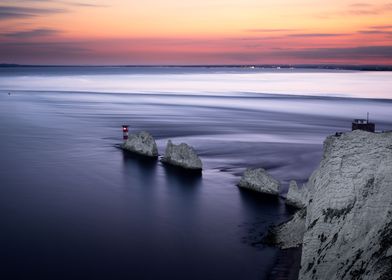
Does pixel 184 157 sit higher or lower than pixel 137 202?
higher

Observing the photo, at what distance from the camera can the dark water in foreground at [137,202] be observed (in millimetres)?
19125

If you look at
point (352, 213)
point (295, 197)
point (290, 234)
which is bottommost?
point (290, 234)

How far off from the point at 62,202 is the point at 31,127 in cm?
3761

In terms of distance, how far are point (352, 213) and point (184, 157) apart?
2263 centimetres

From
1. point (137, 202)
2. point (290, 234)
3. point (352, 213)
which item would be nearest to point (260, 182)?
point (137, 202)

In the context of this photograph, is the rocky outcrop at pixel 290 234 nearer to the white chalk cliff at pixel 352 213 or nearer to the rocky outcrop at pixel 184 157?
the white chalk cliff at pixel 352 213

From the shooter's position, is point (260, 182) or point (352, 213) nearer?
point (352, 213)

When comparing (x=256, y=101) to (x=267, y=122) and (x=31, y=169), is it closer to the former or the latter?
(x=267, y=122)

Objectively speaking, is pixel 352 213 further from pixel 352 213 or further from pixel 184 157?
pixel 184 157

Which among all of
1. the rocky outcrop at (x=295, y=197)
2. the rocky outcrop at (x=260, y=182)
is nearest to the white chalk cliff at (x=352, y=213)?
the rocky outcrop at (x=295, y=197)

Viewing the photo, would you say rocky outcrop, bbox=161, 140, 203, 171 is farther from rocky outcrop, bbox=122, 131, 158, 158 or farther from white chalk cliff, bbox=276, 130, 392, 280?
white chalk cliff, bbox=276, 130, 392, 280

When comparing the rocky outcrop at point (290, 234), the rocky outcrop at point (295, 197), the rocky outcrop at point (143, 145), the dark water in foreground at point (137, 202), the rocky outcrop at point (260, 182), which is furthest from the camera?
the rocky outcrop at point (143, 145)

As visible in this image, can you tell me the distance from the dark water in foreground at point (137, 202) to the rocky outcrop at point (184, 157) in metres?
0.90

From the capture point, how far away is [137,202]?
94.3 ft
